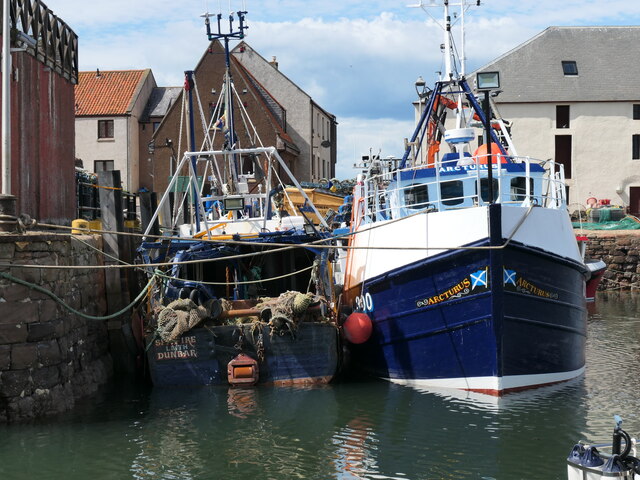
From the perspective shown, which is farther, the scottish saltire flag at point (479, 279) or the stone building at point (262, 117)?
the stone building at point (262, 117)

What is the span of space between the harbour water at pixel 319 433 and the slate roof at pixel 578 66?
28.1 m

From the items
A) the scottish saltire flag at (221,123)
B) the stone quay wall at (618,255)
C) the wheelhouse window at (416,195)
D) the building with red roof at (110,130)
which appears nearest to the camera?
the wheelhouse window at (416,195)

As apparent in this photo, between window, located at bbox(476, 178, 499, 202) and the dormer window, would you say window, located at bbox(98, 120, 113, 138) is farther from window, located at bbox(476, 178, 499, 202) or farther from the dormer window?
window, located at bbox(476, 178, 499, 202)

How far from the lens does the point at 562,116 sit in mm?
39156

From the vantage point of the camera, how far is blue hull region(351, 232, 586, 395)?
11188 millimetres

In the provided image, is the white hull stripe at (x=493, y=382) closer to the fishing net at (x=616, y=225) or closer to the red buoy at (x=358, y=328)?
the red buoy at (x=358, y=328)

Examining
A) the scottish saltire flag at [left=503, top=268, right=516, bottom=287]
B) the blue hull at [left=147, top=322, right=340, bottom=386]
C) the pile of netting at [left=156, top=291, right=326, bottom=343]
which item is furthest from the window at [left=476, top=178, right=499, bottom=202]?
the blue hull at [left=147, top=322, right=340, bottom=386]

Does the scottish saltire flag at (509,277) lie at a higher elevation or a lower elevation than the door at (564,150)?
lower

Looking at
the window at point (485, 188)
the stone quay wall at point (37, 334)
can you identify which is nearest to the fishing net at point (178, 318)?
the stone quay wall at point (37, 334)

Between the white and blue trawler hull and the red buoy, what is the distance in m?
0.22

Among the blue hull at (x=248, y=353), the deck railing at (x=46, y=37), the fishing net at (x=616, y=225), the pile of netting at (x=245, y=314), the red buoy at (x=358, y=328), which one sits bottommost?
the blue hull at (x=248, y=353)

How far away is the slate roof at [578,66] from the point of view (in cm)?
3878

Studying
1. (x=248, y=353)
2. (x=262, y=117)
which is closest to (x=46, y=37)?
(x=248, y=353)

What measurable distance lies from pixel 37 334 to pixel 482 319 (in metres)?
5.43
